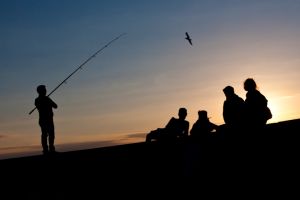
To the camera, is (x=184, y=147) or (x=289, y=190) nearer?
(x=289, y=190)

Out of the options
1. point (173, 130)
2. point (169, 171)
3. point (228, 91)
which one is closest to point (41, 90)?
point (173, 130)

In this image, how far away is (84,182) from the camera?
9781 millimetres

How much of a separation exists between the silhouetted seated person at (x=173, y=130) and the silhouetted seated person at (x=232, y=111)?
1431mm

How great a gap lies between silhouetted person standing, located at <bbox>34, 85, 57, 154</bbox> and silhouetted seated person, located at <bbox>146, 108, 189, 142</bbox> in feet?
7.34

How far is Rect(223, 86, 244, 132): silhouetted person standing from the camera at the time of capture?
372 inches

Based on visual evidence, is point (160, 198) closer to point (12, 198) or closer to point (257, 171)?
point (257, 171)

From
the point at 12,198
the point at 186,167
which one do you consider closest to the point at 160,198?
the point at 186,167

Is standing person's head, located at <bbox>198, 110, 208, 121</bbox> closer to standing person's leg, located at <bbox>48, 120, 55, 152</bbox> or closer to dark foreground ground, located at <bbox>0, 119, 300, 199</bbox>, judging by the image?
dark foreground ground, located at <bbox>0, 119, 300, 199</bbox>

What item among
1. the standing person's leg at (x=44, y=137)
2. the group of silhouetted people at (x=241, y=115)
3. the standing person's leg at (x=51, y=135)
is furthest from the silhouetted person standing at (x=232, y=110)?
the standing person's leg at (x=44, y=137)

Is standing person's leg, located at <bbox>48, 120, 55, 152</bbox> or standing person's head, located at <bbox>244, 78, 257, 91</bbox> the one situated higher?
standing person's head, located at <bbox>244, 78, 257, 91</bbox>

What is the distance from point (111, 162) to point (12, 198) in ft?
6.80

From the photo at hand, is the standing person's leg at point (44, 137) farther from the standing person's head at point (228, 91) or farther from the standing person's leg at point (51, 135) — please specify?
the standing person's head at point (228, 91)

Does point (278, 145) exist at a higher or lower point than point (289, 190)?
higher

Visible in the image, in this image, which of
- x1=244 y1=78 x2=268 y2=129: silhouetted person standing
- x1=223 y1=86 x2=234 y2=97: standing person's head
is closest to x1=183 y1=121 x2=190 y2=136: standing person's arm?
x1=223 y1=86 x2=234 y2=97: standing person's head
